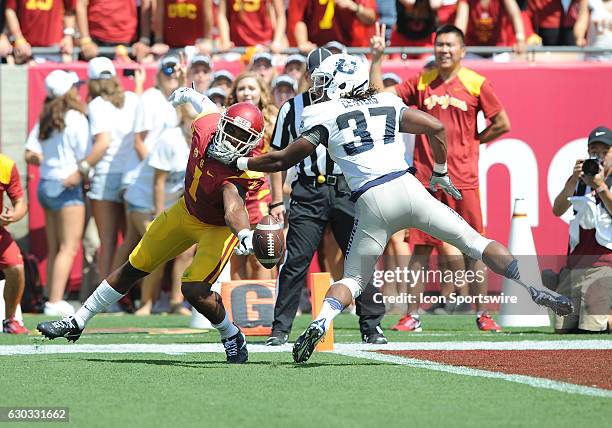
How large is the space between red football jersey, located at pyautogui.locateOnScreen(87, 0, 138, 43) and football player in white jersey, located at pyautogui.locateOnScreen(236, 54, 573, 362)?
634cm

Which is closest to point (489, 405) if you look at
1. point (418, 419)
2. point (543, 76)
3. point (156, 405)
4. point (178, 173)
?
point (418, 419)

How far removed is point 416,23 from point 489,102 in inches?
134

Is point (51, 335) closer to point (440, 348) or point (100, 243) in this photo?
point (440, 348)

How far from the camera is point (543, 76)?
40.2ft

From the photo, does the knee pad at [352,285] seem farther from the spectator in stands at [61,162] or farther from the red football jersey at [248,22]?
the red football jersey at [248,22]

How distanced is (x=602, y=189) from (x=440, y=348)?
212 cm

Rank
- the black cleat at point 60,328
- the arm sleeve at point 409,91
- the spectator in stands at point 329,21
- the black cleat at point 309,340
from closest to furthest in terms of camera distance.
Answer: the black cleat at point 309,340 → the black cleat at point 60,328 → the arm sleeve at point 409,91 → the spectator in stands at point 329,21

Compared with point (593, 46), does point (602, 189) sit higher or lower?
lower

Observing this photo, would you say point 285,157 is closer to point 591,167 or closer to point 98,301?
point 98,301

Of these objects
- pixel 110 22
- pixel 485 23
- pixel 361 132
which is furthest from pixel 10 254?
pixel 485 23

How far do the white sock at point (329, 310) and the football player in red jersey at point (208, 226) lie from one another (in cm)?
59

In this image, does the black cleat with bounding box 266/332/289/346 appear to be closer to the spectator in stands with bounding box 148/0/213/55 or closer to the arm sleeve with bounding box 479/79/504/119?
the arm sleeve with bounding box 479/79/504/119

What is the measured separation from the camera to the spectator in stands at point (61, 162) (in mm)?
11469

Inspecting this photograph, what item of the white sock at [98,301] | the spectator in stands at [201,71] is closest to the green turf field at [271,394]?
the white sock at [98,301]
